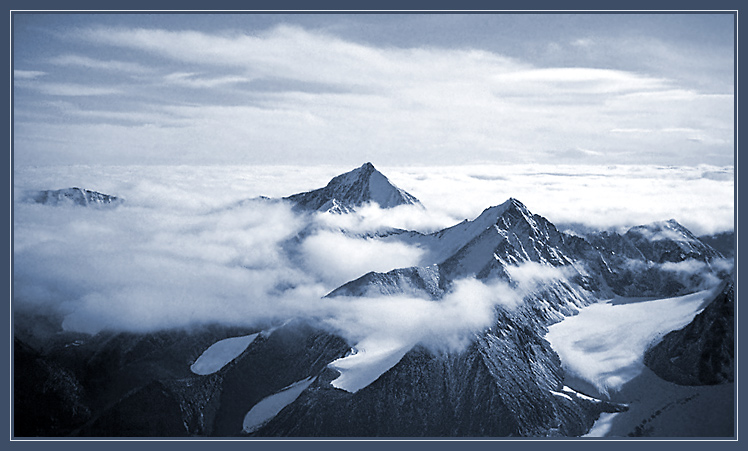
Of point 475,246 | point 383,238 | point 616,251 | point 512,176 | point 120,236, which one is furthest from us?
point 383,238

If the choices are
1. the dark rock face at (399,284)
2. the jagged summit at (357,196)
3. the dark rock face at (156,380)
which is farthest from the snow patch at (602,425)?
the jagged summit at (357,196)

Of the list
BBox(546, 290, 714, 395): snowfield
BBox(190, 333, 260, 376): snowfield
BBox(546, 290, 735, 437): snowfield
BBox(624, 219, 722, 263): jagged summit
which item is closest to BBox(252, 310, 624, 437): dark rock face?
BBox(546, 290, 735, 437): snowfield

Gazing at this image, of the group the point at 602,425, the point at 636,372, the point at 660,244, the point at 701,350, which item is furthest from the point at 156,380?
the point at 660,244

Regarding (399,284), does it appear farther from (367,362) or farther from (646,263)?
(646,263)

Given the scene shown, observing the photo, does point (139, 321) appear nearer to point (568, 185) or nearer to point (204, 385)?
point (204, 385)

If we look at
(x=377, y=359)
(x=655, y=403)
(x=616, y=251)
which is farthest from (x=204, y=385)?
(x=616, y=251)

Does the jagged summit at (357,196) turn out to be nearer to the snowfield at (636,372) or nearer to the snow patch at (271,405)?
the snowfield at (636,372)
